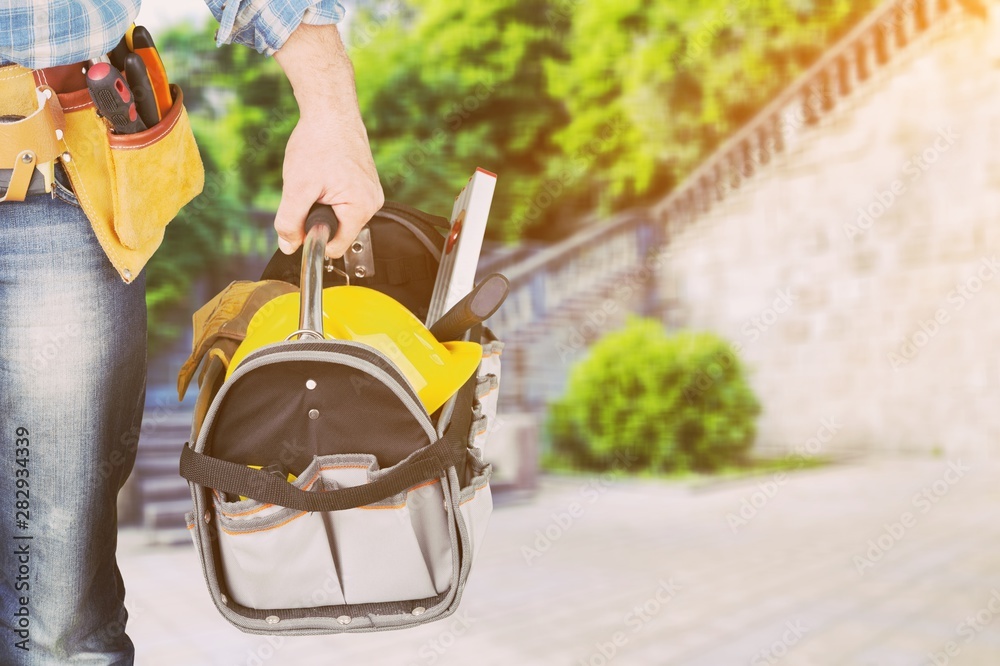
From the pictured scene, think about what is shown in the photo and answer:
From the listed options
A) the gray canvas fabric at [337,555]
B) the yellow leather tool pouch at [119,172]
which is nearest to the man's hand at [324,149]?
the yellow leather tool pouch at [119,172]

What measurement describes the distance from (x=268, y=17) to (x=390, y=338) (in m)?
0.52

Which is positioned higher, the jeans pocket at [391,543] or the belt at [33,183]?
the belt at [33,183]

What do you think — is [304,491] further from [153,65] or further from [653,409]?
[653,409]

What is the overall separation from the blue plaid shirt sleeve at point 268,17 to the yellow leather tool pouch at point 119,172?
0.51 feet

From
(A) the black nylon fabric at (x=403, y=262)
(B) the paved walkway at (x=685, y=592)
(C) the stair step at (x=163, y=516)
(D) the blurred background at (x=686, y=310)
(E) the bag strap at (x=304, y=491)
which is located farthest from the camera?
(C) the stair step at (x=163, y=516)

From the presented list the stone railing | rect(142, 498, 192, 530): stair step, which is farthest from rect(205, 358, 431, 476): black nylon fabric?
the stone railing

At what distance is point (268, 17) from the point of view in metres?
1.34

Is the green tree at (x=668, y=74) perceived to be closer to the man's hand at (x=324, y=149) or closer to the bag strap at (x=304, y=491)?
the man's hand at (x=324, y=149)

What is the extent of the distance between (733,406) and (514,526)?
152 inches

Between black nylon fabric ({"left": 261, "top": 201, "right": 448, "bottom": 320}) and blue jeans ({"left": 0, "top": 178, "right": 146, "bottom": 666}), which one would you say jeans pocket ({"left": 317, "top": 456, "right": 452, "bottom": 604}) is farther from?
black nylon fabric ({"left": 261, "top": 201, "right": 448, "bottom": 320})

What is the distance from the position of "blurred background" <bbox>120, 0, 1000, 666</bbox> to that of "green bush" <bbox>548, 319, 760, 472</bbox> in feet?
0.10

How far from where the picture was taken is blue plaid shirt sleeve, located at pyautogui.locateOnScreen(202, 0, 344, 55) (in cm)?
133

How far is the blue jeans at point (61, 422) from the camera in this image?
4.40ft

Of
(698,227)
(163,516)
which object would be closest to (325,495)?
(163,516)
